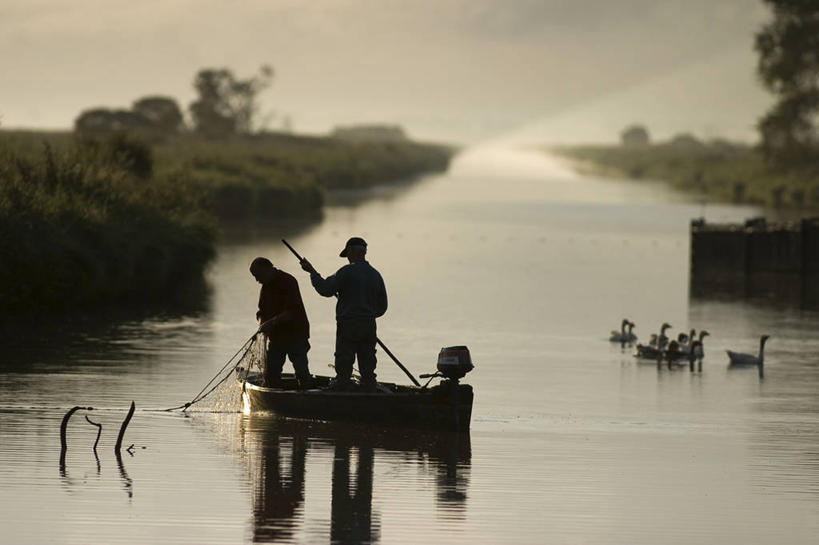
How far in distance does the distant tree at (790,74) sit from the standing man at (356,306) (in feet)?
357

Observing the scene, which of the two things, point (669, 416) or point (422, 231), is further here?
point (422, 231)

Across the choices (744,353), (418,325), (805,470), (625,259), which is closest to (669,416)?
(805,470)

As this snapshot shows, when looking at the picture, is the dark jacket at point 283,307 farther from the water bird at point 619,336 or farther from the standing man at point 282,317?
the water bird at point 619,336

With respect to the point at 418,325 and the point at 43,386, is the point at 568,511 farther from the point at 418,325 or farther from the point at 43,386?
the point at 418,325

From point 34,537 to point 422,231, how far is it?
7081 cm

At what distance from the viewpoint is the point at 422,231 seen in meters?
87.8

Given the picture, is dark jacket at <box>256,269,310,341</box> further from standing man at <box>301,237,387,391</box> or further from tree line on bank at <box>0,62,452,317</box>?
tree line on bank at <box>0,62,452,317</box>

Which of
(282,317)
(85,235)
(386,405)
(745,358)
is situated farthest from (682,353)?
(85,235)

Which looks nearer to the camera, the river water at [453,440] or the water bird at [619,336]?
the river water at [453,440]

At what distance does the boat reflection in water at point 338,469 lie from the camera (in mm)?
18328

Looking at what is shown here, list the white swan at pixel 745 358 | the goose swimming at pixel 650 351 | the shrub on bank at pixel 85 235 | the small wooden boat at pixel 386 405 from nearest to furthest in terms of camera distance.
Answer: the small wooden boat at pixel 386 405
the white swan at pixel 745 358
the goose swimming at pixel 650 351
the shrub on bank at pixel 85 235

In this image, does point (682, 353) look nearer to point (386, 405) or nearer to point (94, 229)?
point (386, 405)

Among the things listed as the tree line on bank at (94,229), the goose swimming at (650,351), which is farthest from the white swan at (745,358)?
the tree line on bank at (94,229)

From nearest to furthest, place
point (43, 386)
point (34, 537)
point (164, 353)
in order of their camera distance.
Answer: point (34, 537)
point (43, 386)
point (164, 353)
